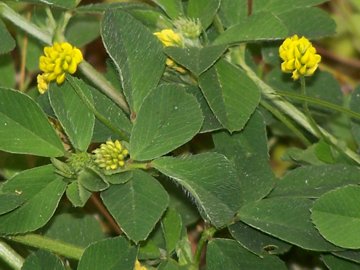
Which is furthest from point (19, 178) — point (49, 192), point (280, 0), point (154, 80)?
point (280, 0)

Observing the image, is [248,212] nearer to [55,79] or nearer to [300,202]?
[300,202]

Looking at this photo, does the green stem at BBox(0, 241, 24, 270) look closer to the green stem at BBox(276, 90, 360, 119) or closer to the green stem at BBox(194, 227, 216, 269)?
the green stem at BBox(194, 227, 216, 269)

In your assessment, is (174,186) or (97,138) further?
(174,186)

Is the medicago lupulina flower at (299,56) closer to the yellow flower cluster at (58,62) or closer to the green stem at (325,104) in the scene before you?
the green stem at (325,104)

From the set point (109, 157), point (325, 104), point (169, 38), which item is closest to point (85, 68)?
point (169, 38)

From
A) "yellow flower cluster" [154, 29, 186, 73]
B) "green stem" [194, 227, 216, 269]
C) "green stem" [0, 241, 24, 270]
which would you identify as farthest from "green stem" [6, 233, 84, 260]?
"yellow flower cluster" [154, 29, 186, 73]

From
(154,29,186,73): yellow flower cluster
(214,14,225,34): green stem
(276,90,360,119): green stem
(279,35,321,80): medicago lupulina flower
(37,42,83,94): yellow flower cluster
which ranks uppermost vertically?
(37,42,83,94): yellow flower cluster
